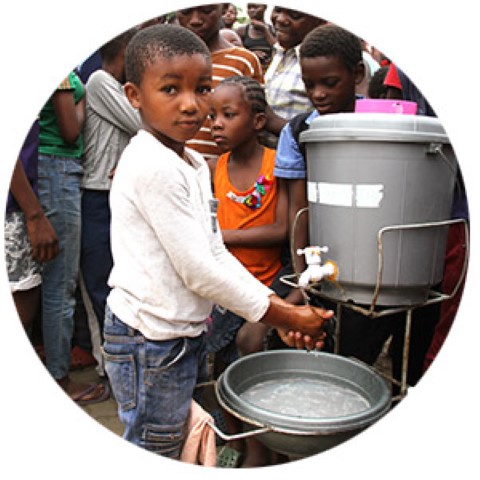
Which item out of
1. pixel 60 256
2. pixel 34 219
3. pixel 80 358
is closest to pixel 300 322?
pixel 34 219

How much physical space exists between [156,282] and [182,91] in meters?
0.44

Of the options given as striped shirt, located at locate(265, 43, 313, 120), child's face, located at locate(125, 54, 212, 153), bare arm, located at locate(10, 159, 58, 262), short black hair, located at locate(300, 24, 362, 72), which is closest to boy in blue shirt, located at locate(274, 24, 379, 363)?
short black hair, located at locate(300, 24, 362, 72)

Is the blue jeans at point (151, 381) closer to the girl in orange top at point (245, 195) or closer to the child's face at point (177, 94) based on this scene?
the child's face at point (177, 94)

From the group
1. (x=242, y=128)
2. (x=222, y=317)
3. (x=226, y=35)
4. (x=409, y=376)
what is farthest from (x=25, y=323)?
(x=226, y=35)

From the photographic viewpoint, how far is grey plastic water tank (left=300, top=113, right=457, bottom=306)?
1311 millimetres

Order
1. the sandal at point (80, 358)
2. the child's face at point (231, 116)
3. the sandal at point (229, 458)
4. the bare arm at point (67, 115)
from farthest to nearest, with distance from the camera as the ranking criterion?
the sandal at point (80, 358), the bare arm at point (67, 115), the child's face at point (231, 116), the sandal at point (229, 458)

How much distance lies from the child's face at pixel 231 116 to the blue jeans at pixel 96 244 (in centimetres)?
61

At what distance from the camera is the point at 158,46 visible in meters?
1.24

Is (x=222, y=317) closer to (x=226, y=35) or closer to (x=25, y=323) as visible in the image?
(x=25, y=323)

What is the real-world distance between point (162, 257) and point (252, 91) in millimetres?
972

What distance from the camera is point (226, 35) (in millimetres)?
2961

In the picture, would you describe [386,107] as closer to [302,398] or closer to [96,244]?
[302,398]

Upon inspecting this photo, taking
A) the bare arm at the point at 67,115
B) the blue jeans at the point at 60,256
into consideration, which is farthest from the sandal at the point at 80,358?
the bare arm at the point at 67,115

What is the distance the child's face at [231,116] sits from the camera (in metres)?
1.97
